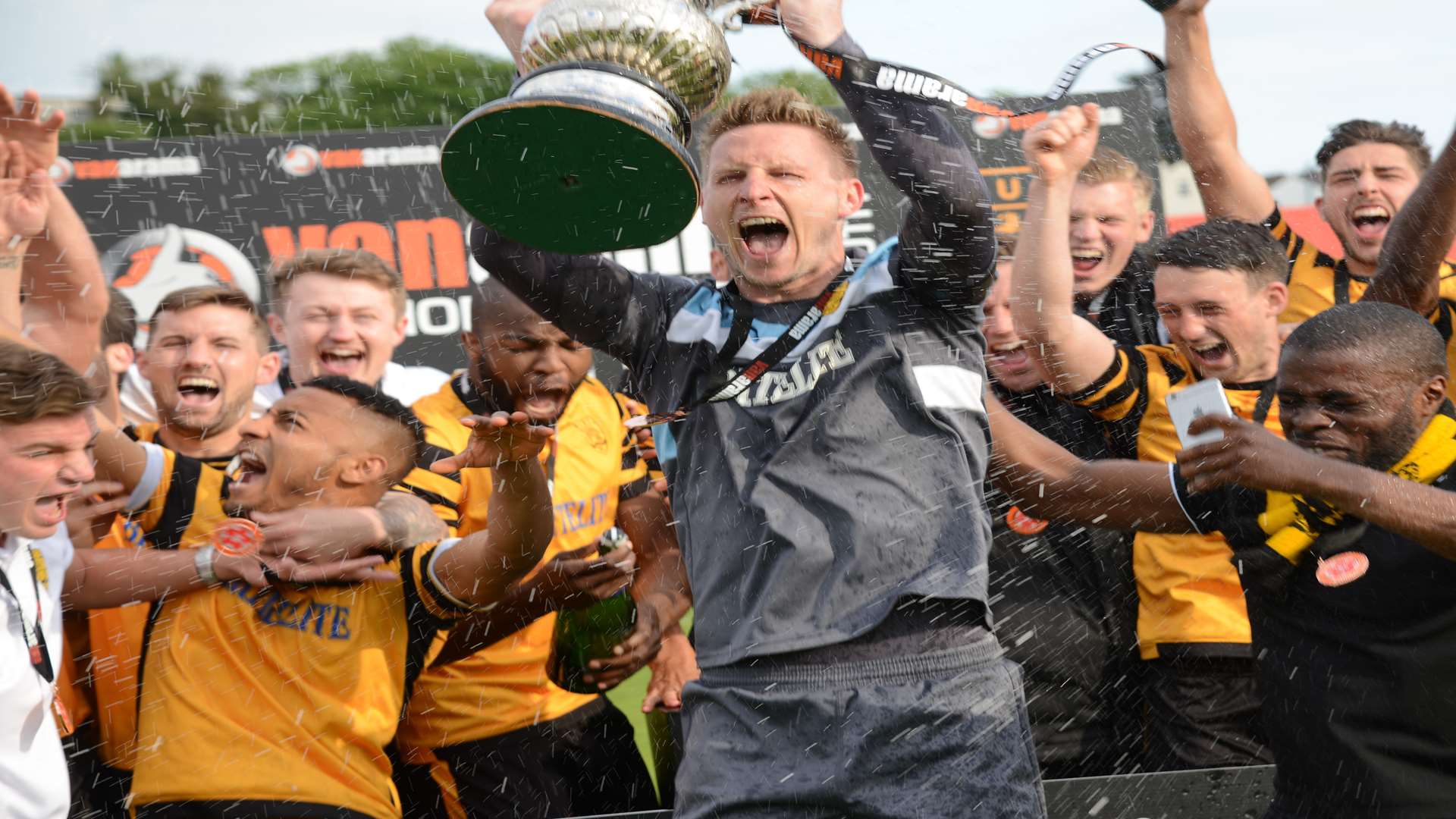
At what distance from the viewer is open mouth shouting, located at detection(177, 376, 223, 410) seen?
4.31 metres

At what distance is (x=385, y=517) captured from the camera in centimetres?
356

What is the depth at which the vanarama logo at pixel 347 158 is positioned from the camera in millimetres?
8383

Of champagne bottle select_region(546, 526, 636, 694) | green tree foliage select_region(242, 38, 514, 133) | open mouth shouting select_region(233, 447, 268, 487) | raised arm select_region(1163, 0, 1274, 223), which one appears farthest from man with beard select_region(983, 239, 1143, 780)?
green tree foliage select_region(242, 38, 514, 133)

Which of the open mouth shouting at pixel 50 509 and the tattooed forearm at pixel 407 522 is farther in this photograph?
the tattooed forearm at pixel 407 522

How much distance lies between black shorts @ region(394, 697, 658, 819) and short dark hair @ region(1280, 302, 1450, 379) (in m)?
2.26

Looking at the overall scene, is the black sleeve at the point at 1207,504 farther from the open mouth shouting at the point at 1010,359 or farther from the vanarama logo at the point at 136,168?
the vanarama logo at the point at 136,168

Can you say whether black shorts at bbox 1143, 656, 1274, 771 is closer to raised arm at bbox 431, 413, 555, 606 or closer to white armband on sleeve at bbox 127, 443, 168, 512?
raised arm at bbox 431, 413, 555, 606

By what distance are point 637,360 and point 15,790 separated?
1.68m

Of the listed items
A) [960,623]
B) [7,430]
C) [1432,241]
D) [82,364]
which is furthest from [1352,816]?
[82,364]

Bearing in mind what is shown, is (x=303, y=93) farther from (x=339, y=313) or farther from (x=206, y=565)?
(x=206, y=565)

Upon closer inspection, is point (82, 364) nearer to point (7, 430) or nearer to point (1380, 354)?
point (7, 430)

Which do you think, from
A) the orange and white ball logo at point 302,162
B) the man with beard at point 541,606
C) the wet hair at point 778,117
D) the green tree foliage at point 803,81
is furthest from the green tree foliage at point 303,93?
the wet hair at point 778,117

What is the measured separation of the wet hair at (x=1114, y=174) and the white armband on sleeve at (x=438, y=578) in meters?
2.64

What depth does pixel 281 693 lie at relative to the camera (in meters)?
3.34
